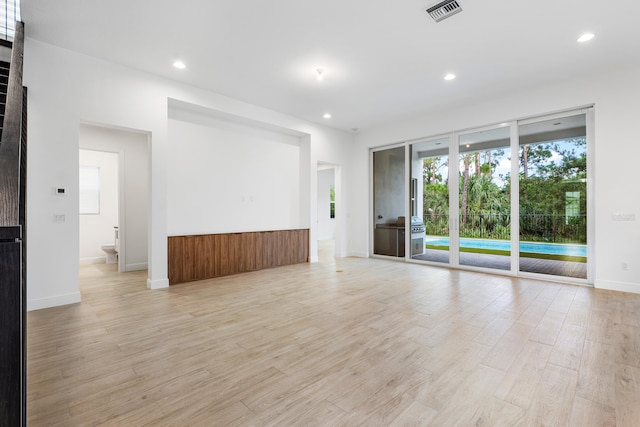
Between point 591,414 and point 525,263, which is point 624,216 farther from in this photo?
point 591,414

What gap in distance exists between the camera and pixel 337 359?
2314 mm

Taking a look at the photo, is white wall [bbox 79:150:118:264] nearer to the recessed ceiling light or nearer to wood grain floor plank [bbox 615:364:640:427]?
wood grain floor plank [bbox 615:364:640:427]

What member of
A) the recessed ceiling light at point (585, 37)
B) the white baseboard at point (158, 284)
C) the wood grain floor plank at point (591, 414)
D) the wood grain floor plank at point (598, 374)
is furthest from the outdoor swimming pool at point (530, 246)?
the white baseboard at point (158, 284)

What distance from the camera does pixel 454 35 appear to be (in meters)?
3.51

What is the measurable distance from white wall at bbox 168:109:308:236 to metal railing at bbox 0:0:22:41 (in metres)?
2.01

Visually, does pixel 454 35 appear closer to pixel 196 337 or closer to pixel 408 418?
pixel 408 418

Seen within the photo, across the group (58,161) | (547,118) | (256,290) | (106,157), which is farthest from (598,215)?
(106,157)

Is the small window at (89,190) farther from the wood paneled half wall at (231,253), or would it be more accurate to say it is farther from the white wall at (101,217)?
the wood paneled half wall at (231,253)

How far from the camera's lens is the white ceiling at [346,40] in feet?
10.00

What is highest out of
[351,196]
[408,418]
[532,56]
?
[532,56]

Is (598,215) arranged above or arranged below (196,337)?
above

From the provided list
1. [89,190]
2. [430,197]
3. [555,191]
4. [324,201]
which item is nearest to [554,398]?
[555,191]

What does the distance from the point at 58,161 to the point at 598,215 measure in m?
7.45

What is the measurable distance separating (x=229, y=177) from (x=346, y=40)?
10.9 feet
